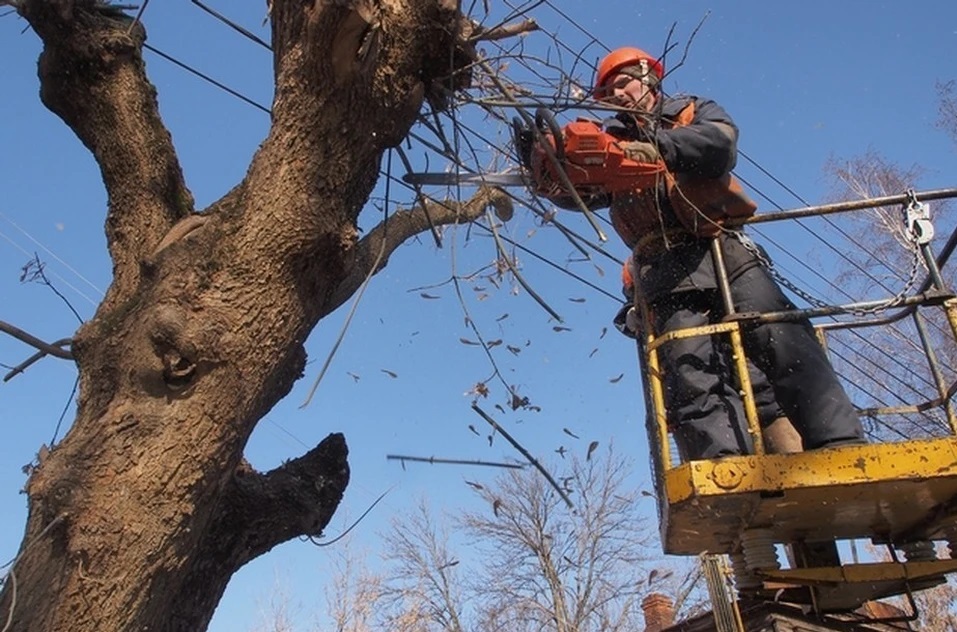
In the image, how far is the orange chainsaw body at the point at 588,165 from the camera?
3.44 metres

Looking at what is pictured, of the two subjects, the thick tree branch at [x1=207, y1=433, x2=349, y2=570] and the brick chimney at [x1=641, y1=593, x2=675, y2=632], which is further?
the brick chimney at [x1=641, y1=593, x2=675, y2=632]

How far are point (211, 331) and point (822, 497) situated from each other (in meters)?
2.26

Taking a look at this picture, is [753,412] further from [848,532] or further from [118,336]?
[118,336]

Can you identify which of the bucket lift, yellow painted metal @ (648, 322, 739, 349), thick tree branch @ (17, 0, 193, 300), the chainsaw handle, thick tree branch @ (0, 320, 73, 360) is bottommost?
the bucket lift

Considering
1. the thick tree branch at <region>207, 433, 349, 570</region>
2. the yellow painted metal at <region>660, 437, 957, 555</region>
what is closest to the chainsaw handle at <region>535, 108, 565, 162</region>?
the yellow painted metal at <region>660, 437, 957, 555</region>

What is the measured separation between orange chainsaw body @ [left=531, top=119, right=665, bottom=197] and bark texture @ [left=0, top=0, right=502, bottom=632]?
620mm

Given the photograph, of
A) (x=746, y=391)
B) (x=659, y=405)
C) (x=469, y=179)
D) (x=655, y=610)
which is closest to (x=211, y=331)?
(x=469, y=179)

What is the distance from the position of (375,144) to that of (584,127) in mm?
990

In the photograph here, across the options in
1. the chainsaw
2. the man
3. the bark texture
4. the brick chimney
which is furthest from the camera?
the brick chimney

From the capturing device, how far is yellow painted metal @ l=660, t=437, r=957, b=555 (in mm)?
3133

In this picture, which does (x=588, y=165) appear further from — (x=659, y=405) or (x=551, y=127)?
(x=659, y=405)

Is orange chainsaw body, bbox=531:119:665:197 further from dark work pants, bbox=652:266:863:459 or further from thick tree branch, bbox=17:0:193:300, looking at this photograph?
thick tree branch, bbox=17:0:193:300

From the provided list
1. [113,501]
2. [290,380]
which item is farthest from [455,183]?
[113,501]

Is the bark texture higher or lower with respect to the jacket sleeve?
lower
